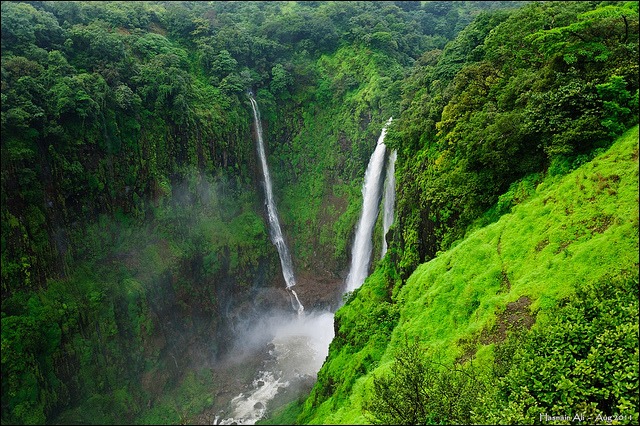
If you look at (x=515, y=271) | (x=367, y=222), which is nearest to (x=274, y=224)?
(x=367, y=222)

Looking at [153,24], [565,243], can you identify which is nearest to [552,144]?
[565,243]

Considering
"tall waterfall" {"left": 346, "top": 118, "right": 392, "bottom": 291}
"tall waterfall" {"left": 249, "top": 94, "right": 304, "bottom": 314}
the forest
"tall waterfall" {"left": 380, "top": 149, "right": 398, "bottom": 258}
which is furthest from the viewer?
"tall waterfall" {"left": 249, "top": 94, "right": 304, "bottom": 314}

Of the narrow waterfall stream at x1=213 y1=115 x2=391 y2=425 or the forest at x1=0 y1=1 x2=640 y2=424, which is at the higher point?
the forest at x1=0 y1=1 x2=640 y2=424

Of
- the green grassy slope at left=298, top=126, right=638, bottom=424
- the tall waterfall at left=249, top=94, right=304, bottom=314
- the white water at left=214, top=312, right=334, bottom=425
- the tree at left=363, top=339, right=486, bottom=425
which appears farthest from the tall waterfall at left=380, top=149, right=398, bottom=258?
the tree at left=363, top=339, right=486, bottom=425

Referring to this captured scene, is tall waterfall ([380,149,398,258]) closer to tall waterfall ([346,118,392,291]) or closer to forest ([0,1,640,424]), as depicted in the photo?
forest ([0,1,640,424])

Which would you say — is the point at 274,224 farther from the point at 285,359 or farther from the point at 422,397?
the point at 422,397

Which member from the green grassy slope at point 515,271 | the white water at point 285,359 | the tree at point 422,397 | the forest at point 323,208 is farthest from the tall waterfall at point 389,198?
the tree at point 422,397
